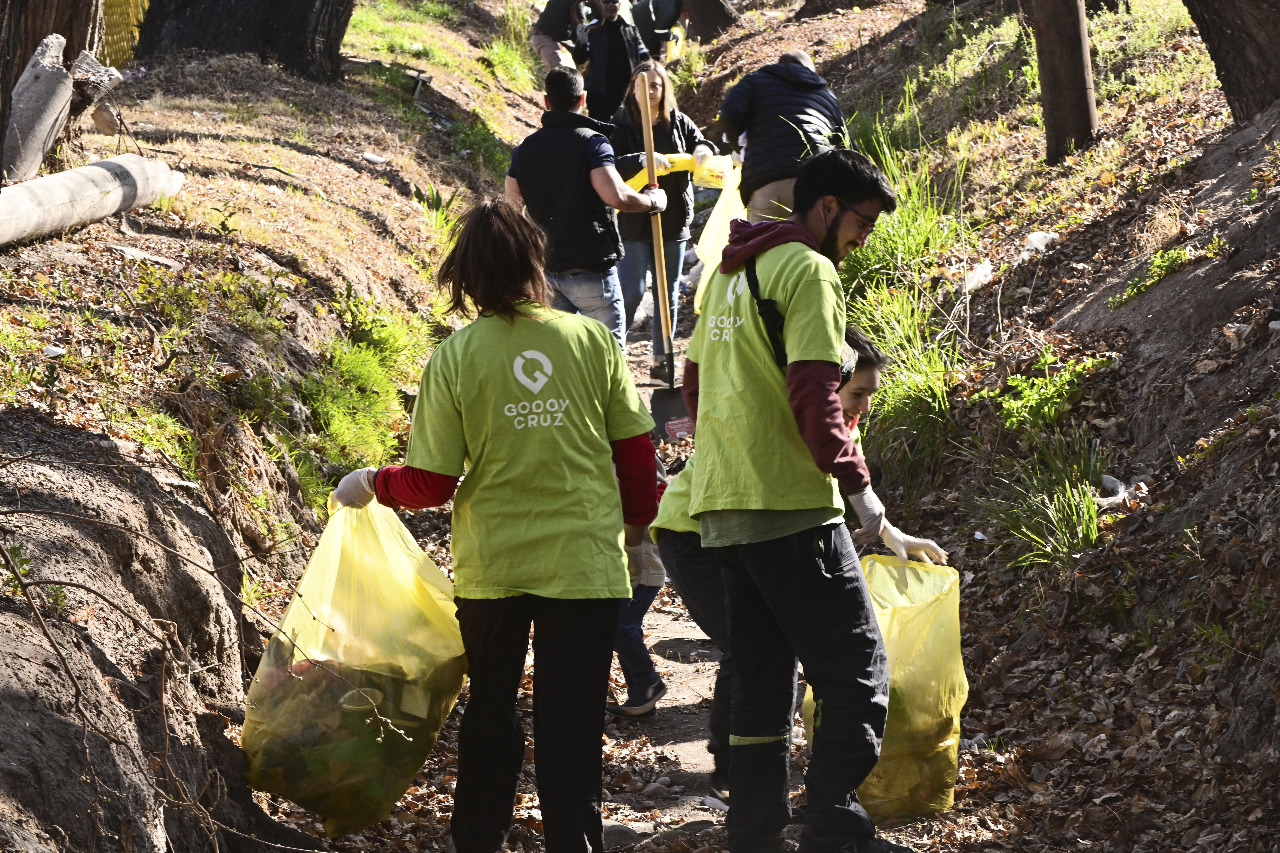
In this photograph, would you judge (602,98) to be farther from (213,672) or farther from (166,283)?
(213,672)

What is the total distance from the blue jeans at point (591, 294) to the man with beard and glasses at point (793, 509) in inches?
109

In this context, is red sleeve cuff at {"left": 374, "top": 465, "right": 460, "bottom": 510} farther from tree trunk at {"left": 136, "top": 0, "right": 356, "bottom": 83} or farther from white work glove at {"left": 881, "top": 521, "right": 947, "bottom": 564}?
tree trunk at {"left": 136, "top": 0, "right": 356, "bottom": 83}

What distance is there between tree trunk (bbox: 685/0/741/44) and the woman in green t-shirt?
14876 mm

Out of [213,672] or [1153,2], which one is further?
[1153,2]

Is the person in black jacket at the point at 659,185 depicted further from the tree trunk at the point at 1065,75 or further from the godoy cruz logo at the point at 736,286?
the godoy cruz logo at the point at 736,286

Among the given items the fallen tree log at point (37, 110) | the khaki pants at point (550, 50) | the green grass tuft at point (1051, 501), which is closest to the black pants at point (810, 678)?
the green grass tuft at point (1051, 501)

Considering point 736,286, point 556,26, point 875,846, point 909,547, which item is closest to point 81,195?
point 736,286

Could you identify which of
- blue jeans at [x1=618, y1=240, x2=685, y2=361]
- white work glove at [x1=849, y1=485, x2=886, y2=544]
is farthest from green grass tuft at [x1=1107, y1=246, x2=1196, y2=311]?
white work glove at [x1=849, y1=485, x2=886, y2=544]

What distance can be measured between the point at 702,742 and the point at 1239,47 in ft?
15.9

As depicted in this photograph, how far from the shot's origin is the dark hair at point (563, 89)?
5.57 m

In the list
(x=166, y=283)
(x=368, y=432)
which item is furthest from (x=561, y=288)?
(x=166, y=283)

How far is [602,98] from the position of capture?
9.17 meters

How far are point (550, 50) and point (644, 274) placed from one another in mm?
4858

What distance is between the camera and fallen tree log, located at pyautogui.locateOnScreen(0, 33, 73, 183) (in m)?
5.36
